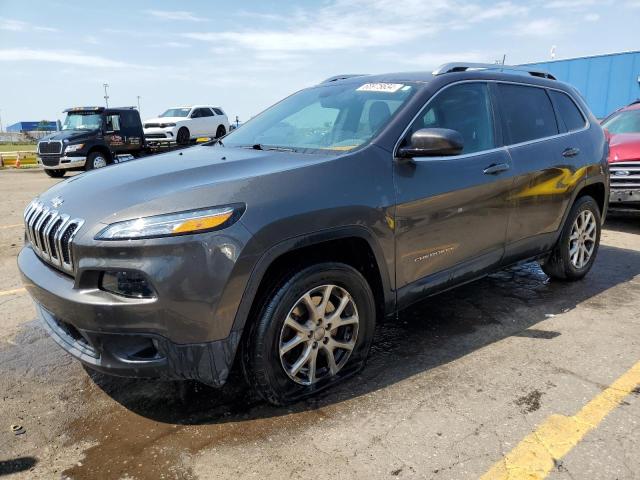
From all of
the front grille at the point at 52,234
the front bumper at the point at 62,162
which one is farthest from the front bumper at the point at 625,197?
the front bumper at the point at 62,162

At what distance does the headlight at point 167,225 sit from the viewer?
2.23 meters

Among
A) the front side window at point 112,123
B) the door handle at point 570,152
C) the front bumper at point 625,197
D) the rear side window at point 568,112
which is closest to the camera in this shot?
the door handle at point 570,152

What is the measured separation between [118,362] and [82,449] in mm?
462

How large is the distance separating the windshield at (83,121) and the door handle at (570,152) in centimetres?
1509

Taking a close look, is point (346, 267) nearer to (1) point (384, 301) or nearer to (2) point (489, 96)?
(1) point (384, 301)

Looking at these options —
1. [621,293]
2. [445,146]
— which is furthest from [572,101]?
[445,146]

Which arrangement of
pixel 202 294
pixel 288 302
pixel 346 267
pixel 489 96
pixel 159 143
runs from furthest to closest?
pixel 159 143 < pixel 489 96 < pixel 346 267 < pixel 288 302 < pixel 202 294

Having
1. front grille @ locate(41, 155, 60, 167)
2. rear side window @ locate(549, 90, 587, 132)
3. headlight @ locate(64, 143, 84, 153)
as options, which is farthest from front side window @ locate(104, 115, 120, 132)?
rear side window @ locate(549, 90, 587, 132)

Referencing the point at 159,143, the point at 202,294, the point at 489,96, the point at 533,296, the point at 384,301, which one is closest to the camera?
the point at 202,294

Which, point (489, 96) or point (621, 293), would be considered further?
point (621, 293)

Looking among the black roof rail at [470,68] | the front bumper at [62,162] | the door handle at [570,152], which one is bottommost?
the front bumper at [62,162]

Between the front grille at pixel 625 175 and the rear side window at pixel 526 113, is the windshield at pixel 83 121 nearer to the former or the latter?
the front grille at pixel 625 175

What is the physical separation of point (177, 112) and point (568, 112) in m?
21.3

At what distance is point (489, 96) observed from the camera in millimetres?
3721
